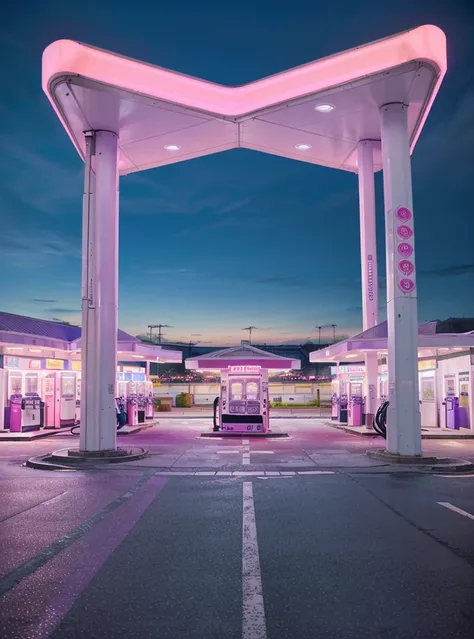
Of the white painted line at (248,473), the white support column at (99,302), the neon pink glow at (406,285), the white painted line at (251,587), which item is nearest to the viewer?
the white painted line at (251,587)

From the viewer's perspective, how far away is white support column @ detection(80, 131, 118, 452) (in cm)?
1600

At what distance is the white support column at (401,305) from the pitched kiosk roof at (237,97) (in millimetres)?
1741

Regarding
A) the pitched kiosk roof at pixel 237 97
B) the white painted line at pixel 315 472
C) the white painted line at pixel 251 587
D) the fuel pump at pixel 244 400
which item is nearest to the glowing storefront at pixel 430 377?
the fuel pump at pixel 244 400

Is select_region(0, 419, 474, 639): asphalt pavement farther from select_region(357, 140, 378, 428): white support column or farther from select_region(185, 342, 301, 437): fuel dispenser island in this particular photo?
select_region(185, 342, 301, 437): fuel dispenser island

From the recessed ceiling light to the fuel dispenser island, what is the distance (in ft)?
33.5

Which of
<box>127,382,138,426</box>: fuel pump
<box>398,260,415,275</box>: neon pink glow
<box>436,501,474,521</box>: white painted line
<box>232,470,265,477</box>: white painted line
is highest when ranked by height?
<box>398,260,415,275</box>: neon pink glow

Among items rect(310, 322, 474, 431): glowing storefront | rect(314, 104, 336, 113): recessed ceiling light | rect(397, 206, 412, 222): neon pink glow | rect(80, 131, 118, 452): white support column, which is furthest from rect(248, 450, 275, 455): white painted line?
rect(314, 104, 336, 113): recessed ceiling light

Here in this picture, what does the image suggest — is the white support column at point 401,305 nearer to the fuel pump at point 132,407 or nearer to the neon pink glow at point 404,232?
the neon pink glow at point 404,232

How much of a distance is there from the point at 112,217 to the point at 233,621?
1360cm

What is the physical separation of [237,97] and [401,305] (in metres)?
7.56

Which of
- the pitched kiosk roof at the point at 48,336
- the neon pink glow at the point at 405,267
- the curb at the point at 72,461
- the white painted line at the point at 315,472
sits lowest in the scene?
the white painted line at the point at 315,472

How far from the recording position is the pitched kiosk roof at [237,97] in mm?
14961

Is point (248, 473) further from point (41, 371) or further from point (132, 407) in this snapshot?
point (132, 407)

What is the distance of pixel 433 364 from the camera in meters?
27.3
